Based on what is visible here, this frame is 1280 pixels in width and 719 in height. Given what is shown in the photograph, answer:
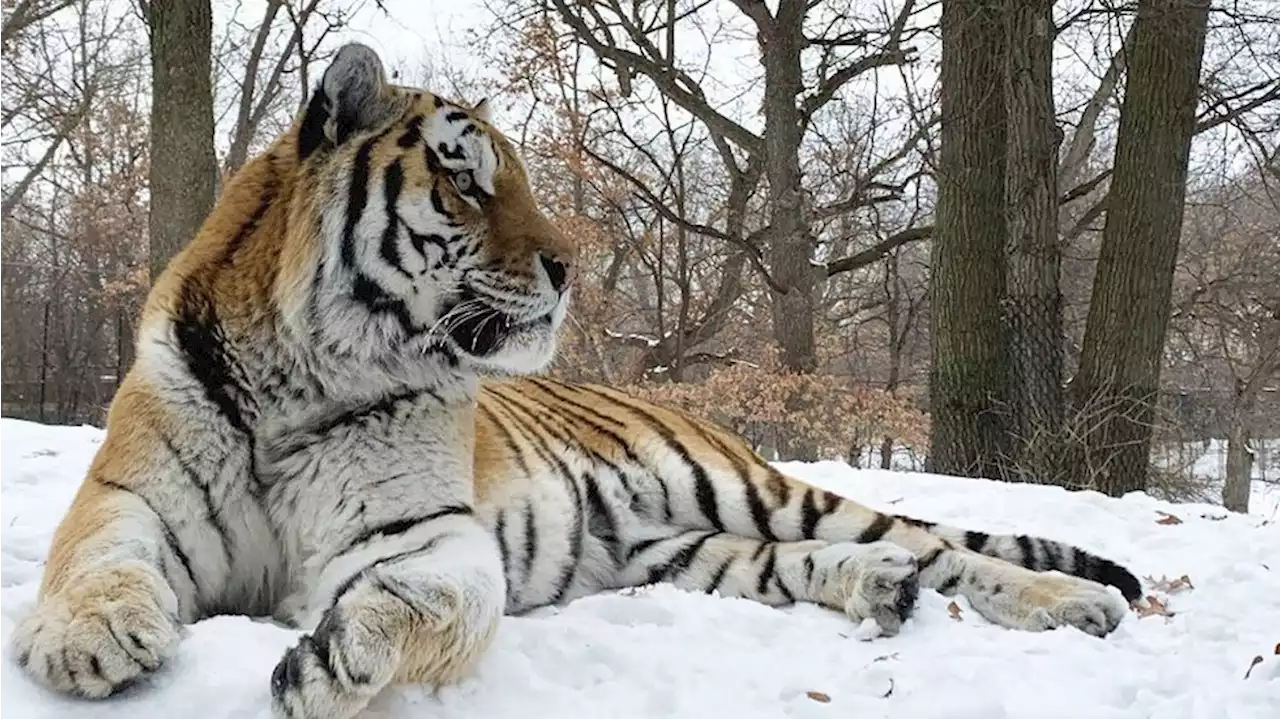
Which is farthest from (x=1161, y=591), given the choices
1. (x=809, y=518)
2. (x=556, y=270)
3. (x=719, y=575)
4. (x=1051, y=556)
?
(x=556, y=270)

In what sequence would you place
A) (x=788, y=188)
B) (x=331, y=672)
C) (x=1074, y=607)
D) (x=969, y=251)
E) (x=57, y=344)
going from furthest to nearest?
1. (x=57, y=344)
2. (x=788, y=188)
3. (x=969, y=251)
4. (x=1074, y=607)
5. (x=331, y=672)

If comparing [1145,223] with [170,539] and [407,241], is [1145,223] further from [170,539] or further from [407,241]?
[170,539]

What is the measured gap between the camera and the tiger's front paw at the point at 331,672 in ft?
5.08

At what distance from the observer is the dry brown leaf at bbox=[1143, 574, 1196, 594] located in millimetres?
Result: 3047

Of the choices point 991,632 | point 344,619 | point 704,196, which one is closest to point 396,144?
point 344,619

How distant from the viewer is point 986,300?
7.67 metres

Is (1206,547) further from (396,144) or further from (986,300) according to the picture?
(986,300)

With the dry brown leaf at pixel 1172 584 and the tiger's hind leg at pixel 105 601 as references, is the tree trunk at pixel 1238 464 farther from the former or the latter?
the tiger's hind leg at pixel 105 601

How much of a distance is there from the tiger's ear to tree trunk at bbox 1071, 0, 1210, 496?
19.6 ft

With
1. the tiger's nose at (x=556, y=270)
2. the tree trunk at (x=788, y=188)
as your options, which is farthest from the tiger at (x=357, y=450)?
the tree trunk at (x=788, y=188)

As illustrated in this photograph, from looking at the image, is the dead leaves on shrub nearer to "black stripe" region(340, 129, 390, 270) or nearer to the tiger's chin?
the tiger's chin

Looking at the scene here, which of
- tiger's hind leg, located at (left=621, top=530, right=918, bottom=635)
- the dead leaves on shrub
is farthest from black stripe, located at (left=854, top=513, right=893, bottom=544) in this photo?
the dead leaves on shrub

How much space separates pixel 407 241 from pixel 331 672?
3.41 ft

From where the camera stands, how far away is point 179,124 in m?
6.79
